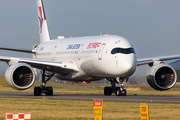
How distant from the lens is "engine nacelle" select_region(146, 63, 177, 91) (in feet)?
106

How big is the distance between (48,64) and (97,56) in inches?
166

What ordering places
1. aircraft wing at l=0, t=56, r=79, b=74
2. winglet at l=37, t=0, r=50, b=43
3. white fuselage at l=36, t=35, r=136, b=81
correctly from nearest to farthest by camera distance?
white fuselage at l=36, t=35, r=136, b=81 → aircraft wing at l=0, t=56, r=79, b=74 → winglet at l=37, t=0, r=50, b=43

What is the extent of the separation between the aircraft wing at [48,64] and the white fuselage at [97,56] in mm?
555

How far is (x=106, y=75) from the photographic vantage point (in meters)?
31.5

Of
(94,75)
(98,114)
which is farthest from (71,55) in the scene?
(98,114)

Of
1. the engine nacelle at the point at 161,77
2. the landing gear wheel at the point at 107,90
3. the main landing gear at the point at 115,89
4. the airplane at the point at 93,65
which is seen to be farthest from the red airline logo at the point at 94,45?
the engine nacelle at the point at 161,77

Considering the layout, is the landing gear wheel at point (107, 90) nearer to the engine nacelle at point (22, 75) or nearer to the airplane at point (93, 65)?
the airplane at point (93, 65)

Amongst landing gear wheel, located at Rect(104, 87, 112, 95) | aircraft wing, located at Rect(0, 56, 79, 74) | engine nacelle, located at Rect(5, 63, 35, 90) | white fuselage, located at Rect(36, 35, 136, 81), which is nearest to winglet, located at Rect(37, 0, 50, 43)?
white fuselage, located at Rect(36, 35, 136, 81)

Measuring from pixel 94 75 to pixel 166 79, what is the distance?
6065 mm

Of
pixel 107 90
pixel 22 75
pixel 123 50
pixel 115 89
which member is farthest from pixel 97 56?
pixel 22 75

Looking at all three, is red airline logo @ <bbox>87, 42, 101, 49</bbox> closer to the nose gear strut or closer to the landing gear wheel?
the nose gear strut

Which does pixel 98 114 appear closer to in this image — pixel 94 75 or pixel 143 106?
pixel 143 106

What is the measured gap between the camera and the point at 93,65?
32281mm

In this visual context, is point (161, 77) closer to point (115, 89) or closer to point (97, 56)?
point (115, 89)
